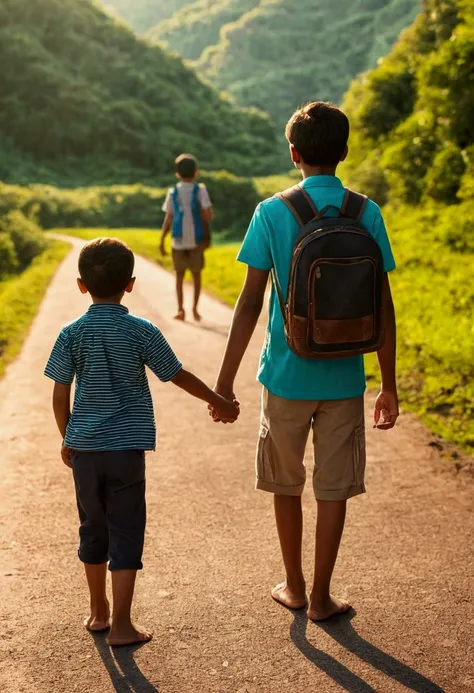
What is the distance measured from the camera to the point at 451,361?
8.10 m

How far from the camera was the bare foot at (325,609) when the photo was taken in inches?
146

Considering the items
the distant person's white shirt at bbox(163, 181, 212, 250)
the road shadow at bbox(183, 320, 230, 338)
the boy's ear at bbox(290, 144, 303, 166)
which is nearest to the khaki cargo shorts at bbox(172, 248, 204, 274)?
the distant person's white shirt at bbox(163, 181, 212, 250)

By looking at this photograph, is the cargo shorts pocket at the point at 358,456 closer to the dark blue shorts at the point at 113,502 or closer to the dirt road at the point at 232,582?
the dirt road at the point at 232,582

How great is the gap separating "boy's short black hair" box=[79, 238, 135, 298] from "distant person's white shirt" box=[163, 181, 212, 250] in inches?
291

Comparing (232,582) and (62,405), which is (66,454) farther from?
(232,582)

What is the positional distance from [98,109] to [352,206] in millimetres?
87579

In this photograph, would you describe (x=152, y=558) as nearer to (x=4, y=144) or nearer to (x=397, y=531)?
(x=397, y=531)

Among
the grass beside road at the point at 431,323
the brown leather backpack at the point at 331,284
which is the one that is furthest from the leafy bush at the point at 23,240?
the brown leather backpack at the point at 331,284

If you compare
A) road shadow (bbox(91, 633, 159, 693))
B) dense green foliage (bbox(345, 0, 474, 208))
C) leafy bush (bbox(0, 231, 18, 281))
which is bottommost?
leafy bush (bbox(0, 231, 18, 281))

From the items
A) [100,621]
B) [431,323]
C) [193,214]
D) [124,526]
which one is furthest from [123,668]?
[193,214]

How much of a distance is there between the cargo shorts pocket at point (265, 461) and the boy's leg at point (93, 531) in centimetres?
63

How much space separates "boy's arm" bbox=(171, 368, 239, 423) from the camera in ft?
11.5

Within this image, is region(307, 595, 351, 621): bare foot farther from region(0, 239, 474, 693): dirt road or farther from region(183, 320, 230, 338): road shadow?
region(183, 320, 230, 338): road shadow

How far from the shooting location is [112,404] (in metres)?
3.42
